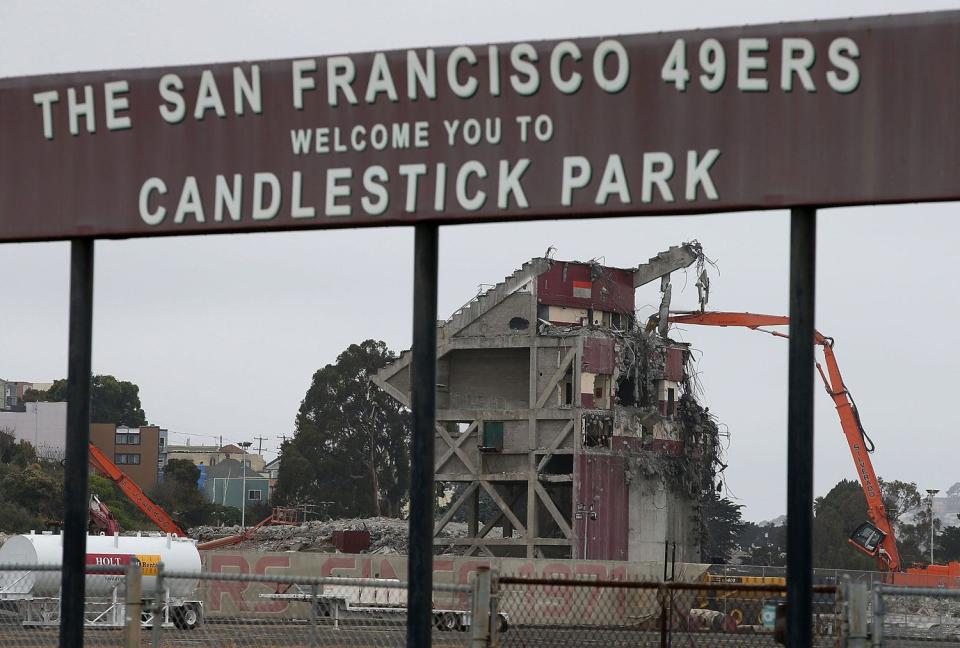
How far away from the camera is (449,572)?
53.4 meters

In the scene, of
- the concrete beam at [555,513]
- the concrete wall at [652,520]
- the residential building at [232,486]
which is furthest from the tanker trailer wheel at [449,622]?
the residential building at [232,486]

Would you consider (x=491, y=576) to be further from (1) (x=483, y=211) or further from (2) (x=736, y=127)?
(2) (x=736, y=127)

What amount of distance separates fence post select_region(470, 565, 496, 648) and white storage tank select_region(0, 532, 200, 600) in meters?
26.1

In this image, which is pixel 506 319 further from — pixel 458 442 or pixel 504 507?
pixel 504 507

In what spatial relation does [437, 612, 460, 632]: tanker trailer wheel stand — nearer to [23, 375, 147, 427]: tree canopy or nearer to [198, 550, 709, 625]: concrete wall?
[198, 550, 709, 625]: concrete wall

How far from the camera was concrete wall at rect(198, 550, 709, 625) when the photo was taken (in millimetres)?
46938

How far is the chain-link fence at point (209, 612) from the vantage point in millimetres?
14103

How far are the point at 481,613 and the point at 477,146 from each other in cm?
381

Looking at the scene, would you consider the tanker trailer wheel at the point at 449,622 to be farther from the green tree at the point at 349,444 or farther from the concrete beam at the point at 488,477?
the green tree at the point at 349,444

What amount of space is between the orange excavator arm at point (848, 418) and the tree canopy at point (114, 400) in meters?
106

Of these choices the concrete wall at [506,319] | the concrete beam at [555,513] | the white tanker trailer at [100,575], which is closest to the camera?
the white tanker trailer at [100,575]

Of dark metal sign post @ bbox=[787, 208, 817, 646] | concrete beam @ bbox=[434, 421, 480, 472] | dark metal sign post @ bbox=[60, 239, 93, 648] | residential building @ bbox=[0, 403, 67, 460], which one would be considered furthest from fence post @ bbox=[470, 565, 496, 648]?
residential building @ bbox=[0, 403, 67, 460]

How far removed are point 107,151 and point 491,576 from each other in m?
4.87

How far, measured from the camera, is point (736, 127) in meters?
10.1
